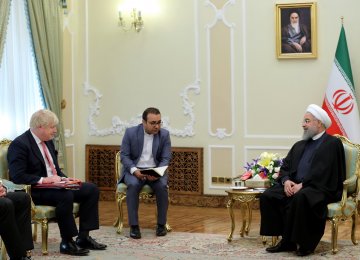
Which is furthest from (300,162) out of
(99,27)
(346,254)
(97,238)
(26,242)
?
(99,27)

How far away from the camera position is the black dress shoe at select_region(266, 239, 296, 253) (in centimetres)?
535

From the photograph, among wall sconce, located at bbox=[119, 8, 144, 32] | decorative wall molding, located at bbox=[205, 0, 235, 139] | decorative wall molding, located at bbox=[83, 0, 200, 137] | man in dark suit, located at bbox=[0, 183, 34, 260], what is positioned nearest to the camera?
man in dark suit, located at bbox=[0, 183, 34, 260]

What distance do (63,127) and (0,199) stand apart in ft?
11.2

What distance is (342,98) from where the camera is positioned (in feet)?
23.5

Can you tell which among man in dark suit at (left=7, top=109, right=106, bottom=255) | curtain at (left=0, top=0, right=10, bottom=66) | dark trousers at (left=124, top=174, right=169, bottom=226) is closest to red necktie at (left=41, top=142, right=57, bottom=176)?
man in dark suit at (left=7, top=109, right=106, bottom=255)

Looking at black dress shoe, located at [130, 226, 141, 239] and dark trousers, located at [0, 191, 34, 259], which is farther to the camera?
black dress shoe, located at [130, 226, 141, 239]

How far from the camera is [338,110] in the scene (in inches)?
283

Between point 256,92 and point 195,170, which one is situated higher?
point 256,92

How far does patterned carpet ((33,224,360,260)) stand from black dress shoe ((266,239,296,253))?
0.07 m

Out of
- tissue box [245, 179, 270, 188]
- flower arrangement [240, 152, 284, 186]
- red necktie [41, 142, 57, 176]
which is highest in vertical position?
red necktie [41, 142, 57, 176]

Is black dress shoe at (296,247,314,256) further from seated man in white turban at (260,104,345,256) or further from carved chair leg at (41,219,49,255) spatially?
Answer: carved chair leg at (41,219,49,255)

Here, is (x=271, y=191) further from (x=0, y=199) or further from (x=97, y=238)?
(x=0, y=199)

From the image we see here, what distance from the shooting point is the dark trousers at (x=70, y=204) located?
531 centimetres

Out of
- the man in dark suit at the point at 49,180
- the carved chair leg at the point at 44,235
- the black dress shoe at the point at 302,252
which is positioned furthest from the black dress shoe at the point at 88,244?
the black dress shoe at the point at 302,252
